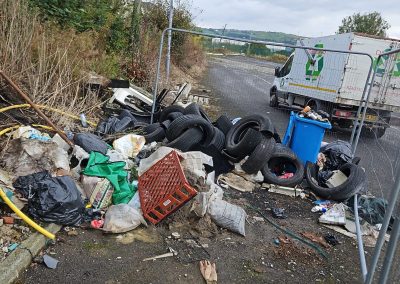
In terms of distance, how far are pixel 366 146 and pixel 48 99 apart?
18.7 ft

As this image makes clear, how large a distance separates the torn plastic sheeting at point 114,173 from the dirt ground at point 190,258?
21.2 inches

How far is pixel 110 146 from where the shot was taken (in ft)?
17.8

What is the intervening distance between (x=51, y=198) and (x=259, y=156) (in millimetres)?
3126

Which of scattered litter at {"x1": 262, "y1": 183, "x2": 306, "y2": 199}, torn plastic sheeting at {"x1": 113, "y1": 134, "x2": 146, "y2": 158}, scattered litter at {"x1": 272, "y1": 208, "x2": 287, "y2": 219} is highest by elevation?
torn plastic sheeting at {"x1": 113, "y1": 134, "x2": 146, "y2": 158}

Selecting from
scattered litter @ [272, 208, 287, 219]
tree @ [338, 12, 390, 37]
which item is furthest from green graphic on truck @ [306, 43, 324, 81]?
tree @ [338, 12, 390, 37]

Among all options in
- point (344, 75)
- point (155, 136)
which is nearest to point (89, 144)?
point (155, 136)

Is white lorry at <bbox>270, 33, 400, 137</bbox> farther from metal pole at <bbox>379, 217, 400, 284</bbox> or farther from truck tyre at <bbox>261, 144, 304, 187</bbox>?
metal pole at <bbox>379, 217, 400, 284</bbox>

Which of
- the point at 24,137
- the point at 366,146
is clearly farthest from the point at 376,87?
the point at 24,137

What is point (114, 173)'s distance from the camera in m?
4.29

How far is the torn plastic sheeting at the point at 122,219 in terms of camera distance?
12.0 feet

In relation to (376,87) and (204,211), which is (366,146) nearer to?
(376,87)

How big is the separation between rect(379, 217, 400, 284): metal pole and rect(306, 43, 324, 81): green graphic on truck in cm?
979

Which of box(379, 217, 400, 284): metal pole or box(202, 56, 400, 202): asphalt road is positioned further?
box(202, 56, 400, 202): asphalt road

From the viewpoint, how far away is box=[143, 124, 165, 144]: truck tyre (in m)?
5.89
